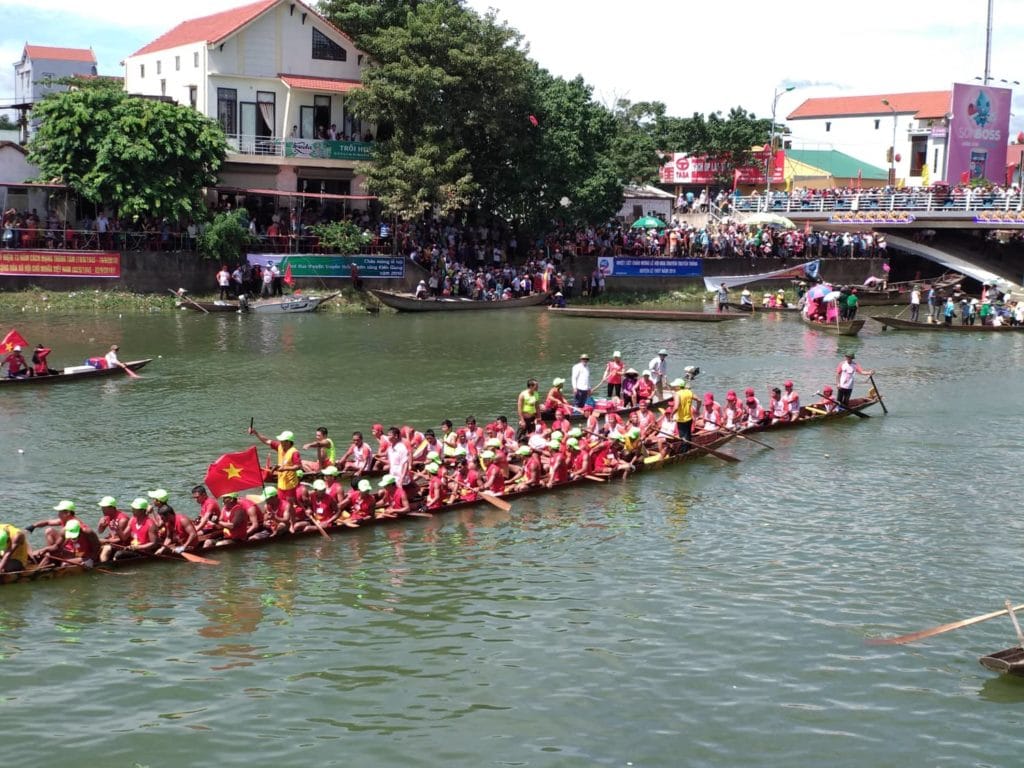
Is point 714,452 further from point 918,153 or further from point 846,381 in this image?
point 918,153

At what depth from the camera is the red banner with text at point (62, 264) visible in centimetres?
4253

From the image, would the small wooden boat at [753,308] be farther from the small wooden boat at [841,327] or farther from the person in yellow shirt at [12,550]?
the person in yellow shirt at [12,550]

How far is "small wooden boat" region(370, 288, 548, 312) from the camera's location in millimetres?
46844

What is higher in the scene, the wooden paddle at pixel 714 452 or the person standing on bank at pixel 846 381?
the person standing on bank at pixel 846 381

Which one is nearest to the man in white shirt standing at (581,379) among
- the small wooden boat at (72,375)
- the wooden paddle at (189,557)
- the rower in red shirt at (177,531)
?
the wooden paddle at (189,557)

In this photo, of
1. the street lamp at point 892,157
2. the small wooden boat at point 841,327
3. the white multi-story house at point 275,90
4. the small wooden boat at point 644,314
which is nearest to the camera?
the small wooden boat at point 841,327

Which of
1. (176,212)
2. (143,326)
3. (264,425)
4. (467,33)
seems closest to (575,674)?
(264,425)

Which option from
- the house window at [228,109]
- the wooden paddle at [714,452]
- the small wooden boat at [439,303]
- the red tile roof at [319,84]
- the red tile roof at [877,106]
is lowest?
the wooden paddle at [714,452]

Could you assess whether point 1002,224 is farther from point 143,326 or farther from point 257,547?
point 257,547

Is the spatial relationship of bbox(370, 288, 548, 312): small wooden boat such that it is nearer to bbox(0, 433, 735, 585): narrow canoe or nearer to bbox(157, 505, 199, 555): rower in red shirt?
bbox(0, 433, 735, 585): narrow canoe

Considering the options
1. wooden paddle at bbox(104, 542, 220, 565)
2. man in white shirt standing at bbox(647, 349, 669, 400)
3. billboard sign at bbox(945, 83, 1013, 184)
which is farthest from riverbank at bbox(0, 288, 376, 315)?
billboard sign at bbox(945, 83, 1013, 184)

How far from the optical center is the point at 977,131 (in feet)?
211

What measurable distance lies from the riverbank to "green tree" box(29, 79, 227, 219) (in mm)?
3171

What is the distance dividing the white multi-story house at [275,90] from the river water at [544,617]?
22.3m
